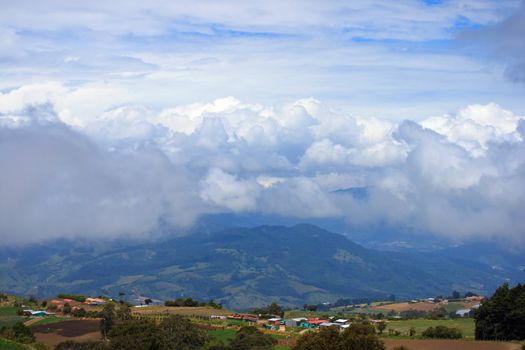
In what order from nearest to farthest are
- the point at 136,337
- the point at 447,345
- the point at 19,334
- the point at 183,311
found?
the point at 136,337, the point at 19,334, the point at 447,345, the point at 183,311

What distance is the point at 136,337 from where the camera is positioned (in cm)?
9344

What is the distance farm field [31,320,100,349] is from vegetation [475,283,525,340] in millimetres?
58387

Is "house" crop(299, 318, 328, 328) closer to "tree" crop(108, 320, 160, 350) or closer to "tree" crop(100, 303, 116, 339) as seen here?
"tree" crop(100, 303, 116, 339)

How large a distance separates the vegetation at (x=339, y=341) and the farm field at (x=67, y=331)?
41.7 metres

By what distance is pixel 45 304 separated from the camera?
528 ft

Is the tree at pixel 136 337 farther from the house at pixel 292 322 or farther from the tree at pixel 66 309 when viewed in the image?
the tree at pixel 66 309

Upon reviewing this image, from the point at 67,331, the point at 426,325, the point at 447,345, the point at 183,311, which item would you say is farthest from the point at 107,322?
the point at 426,325

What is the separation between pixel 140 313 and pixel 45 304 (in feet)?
88.7

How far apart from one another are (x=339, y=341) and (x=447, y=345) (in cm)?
2705

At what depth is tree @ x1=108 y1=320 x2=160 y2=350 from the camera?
9112 centimetres

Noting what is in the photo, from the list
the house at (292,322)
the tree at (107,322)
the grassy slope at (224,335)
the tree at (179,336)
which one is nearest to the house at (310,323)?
the house at (292,322)

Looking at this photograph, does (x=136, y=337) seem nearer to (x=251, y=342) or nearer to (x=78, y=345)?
(x=78, y=345)

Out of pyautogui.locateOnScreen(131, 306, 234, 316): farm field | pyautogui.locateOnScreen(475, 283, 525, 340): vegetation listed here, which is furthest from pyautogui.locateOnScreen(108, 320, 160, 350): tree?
pyautogui.locateOnScreen(475, 283, 525, 340): vegetation

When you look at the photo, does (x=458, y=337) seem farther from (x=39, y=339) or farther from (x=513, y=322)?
(x=39, y=339)
